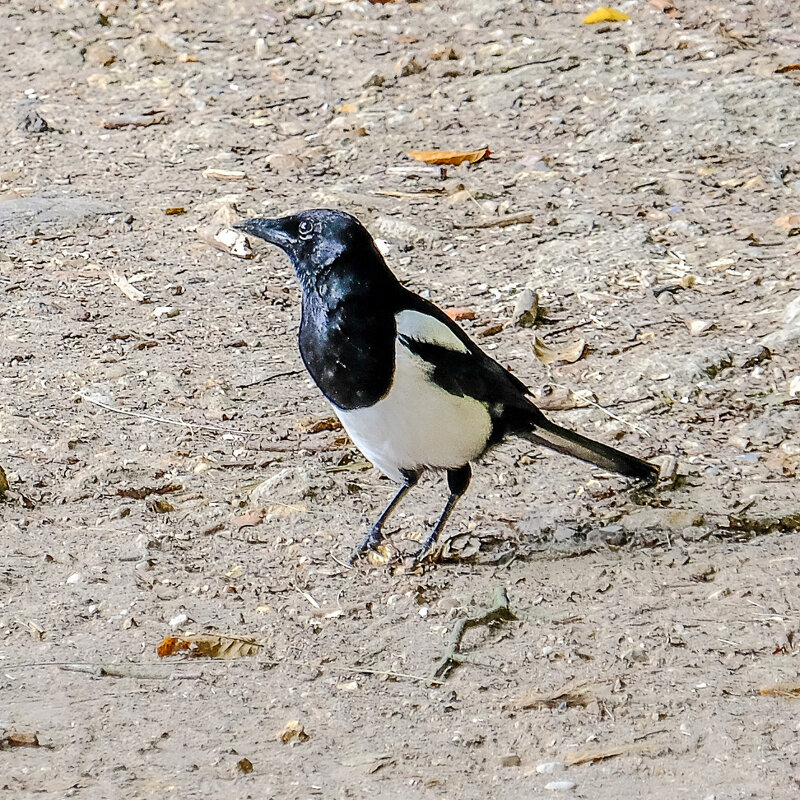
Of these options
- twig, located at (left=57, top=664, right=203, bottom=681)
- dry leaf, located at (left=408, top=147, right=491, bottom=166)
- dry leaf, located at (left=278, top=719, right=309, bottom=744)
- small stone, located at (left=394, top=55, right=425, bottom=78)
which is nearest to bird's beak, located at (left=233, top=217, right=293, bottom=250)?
twig, located at (left=57, top=664, right=203, bottom=681)

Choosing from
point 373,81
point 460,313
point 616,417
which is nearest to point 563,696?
point 616,417

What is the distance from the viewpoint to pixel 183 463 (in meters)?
4.03

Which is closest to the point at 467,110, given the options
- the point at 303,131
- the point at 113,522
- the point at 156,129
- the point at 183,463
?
the point at 303,131

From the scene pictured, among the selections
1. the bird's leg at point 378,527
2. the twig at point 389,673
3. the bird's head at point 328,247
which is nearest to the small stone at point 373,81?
the bird's head at point 328,247

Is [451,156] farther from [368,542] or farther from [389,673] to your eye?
[389,673]

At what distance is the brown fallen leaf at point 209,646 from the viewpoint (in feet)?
10.3

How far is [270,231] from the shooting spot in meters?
3.45

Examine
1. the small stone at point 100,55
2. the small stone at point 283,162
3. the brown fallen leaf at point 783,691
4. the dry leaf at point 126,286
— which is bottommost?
the brown fallen leaf at point 783,691

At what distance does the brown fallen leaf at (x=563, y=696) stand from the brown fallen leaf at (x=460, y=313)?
2168mm

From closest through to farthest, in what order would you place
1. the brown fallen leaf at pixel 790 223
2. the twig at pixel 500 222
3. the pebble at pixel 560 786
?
the pebble at pixel 560 786
the brown fallen leaf at pixel 790 223
the twig at pixel 500 222

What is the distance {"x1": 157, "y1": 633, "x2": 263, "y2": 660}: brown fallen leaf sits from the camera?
313cm

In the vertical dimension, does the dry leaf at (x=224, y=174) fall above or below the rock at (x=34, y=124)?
below

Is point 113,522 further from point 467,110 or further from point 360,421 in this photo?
point 467,110

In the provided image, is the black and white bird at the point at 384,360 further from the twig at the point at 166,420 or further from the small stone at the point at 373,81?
the small stone at the point at 373,81
